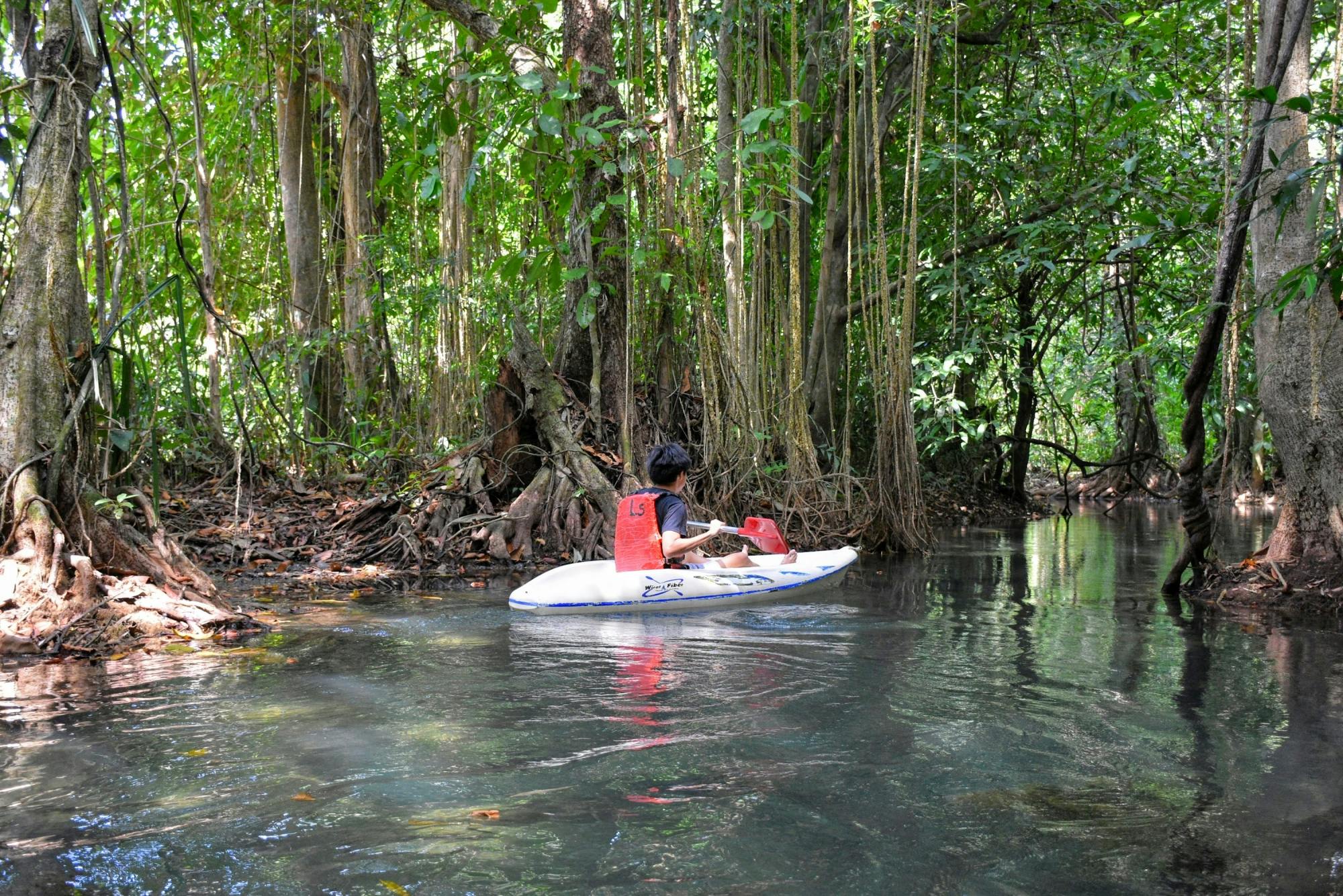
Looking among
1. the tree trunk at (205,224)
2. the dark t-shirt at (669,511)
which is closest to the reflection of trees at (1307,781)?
the dark t-shirt at (669,511)

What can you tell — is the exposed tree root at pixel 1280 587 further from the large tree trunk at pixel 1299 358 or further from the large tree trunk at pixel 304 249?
the large tree trunk at pixel 304 249

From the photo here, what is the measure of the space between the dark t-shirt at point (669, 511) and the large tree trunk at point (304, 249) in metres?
3.99

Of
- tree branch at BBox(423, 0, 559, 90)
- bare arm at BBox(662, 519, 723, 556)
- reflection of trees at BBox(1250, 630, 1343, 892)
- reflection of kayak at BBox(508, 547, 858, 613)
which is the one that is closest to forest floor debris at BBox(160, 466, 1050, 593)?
reflection of kayak at BBox(508, 547, 858, 613)

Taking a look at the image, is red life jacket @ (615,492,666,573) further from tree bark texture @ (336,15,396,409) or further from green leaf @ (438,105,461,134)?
tree bark texture @ (336,15,396,409)

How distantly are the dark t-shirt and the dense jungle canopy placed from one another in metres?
0.88

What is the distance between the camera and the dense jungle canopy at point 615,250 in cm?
414

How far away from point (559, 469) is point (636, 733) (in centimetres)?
412

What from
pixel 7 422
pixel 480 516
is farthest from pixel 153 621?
pixel 480 516

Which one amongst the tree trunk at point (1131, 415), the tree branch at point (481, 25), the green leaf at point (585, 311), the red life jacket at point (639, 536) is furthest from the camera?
the tree trunk at point (1131, 415)

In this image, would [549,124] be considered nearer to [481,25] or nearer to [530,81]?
[530,81]

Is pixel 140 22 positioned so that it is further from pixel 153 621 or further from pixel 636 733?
pixel 636 733

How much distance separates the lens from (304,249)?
914cm

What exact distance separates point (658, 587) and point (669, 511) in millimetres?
379

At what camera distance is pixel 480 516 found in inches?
277
